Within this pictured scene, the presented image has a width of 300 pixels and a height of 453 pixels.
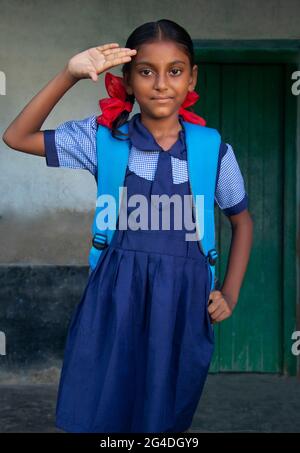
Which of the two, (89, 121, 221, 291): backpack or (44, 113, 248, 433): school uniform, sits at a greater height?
(89, 121, 221, 291): backpack

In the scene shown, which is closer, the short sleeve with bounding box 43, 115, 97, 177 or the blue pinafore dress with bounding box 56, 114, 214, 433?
the blue pinafore dress with bounding box 56, 114, 214, 433

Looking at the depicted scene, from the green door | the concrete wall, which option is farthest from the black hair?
the green door

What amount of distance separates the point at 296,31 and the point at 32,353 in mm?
2651

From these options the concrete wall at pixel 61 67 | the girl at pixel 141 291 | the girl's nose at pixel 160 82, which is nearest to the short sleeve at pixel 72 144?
the girl at pixel 141 291

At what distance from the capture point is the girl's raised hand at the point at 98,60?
2.38 m

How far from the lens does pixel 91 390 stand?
245 cm

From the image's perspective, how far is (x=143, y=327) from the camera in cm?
247

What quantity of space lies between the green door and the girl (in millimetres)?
3019

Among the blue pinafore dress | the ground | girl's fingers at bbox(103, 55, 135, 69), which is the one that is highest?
girl's fingers at bbox(103, 55, 135, 69)

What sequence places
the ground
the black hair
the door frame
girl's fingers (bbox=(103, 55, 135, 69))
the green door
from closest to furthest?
1. girl's fingers (bbox=(103, 55, 135, 69))
2. the black hair
3. the ground
4. the door frame
5. the green door

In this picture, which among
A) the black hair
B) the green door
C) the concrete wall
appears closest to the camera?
the black hair

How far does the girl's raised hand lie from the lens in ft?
7.80

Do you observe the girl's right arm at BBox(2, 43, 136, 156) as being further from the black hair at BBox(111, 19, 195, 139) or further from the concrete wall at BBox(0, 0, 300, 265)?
the concrete wall at BBox(0, 0, 300, 265)
